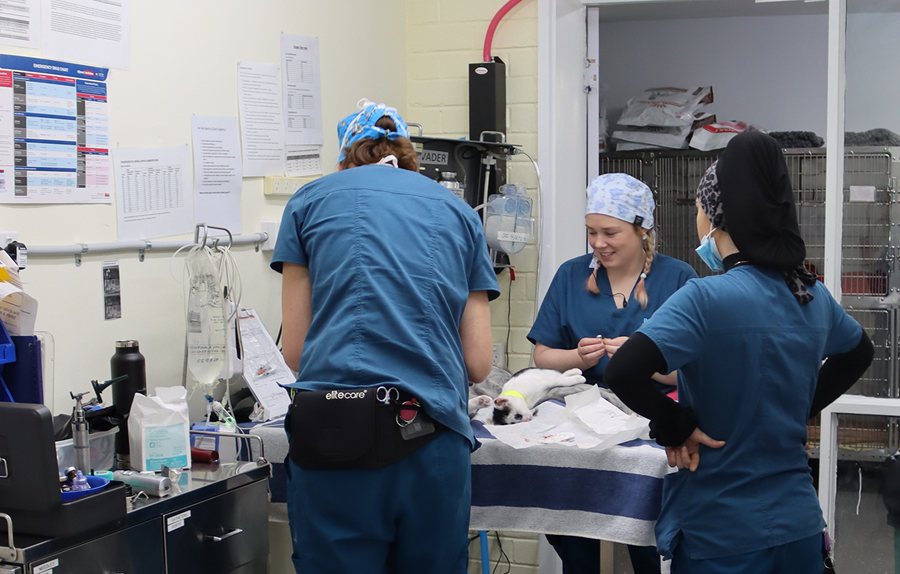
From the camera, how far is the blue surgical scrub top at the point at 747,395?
4.75 feet

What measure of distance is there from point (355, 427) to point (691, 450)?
67 centimetres

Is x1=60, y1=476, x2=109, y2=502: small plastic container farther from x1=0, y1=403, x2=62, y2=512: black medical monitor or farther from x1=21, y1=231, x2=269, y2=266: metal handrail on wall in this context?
x1=21, y1=231, x2=269, y2=266: metal handrail on wall

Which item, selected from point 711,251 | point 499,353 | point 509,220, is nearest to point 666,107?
point 509,220

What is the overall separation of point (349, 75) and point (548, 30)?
0.85m

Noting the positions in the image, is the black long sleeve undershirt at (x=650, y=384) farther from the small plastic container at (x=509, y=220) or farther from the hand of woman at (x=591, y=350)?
the small plastic container at (x=509, y=220)

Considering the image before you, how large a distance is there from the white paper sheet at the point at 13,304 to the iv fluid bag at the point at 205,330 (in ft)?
2.04

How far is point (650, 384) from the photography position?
153cm

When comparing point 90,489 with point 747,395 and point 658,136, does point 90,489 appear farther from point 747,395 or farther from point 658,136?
point 658,136

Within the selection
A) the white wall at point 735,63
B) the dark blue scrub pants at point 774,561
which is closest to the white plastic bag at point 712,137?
the white wall at point 735,63

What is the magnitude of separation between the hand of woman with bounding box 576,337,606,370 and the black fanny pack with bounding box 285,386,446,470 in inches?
36.7

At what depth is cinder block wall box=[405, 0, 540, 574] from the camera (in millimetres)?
3248

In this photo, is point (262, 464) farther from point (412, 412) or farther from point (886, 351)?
point (886, 351)

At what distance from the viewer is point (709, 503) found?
5.00ft

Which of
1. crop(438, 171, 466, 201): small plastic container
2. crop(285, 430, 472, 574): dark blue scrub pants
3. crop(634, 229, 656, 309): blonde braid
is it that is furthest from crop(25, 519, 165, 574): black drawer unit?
crop(438, 171, 466, 201): small plastic container
